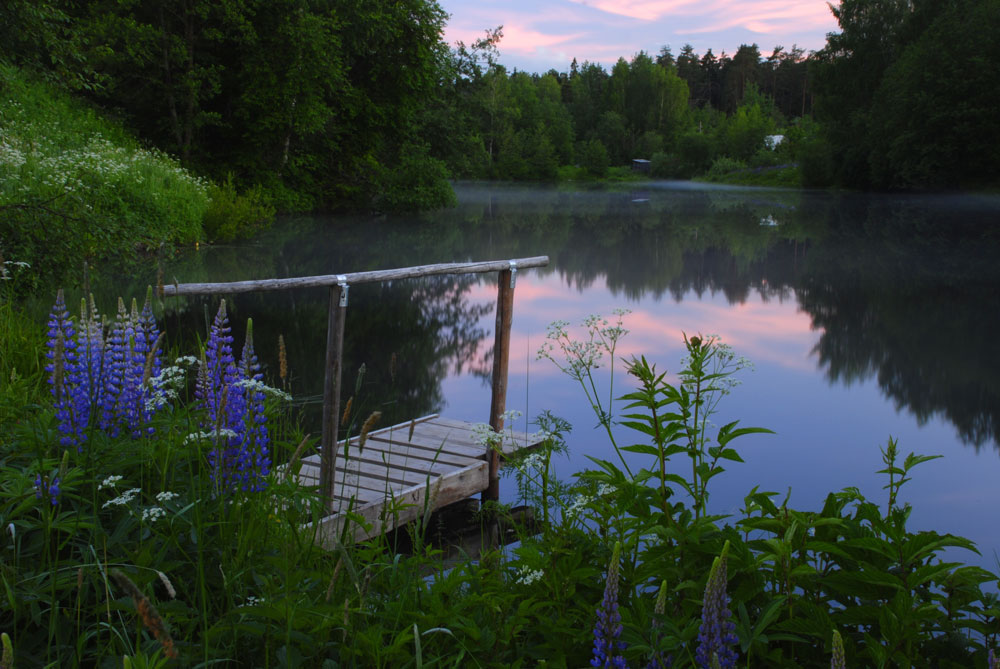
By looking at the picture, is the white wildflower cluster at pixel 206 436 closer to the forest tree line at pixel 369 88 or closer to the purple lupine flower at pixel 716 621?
the purple lupine flower at pixel 716 621

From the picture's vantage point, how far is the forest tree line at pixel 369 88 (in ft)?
85.9

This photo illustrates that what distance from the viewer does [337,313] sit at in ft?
16.6

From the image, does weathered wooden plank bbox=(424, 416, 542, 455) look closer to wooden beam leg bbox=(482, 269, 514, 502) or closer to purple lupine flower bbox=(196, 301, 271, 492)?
wooden beam leg bbox=(482, 269, 514, 502)

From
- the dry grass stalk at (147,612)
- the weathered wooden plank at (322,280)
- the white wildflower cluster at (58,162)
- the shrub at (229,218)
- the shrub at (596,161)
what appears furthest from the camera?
the shrub at (596,161)

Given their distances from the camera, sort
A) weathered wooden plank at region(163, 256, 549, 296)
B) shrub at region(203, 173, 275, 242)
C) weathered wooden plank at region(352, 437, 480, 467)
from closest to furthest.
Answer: weathered wooden plank at region(163, 256, 549, 296)
weathered wooden plank at region(352, 437, 480, 467)
shrub at region(203, 173, 275, 242)

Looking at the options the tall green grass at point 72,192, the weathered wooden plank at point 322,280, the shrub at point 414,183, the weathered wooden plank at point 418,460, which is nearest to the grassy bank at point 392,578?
the weathered wooden plank at point 322,280

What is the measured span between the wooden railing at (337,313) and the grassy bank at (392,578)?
104cm

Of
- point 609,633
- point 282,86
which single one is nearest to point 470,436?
point 609,633

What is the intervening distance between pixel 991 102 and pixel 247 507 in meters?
48.3

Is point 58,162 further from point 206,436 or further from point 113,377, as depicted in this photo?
point 206,436

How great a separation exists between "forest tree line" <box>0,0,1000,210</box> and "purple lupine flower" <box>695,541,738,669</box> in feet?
39.5

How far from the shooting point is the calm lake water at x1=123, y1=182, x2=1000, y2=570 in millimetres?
8242

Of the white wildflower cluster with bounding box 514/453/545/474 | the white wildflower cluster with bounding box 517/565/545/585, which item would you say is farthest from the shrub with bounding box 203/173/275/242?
the white wildflower cluster with bounding box 517/565/545/585

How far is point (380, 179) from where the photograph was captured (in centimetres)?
3228
